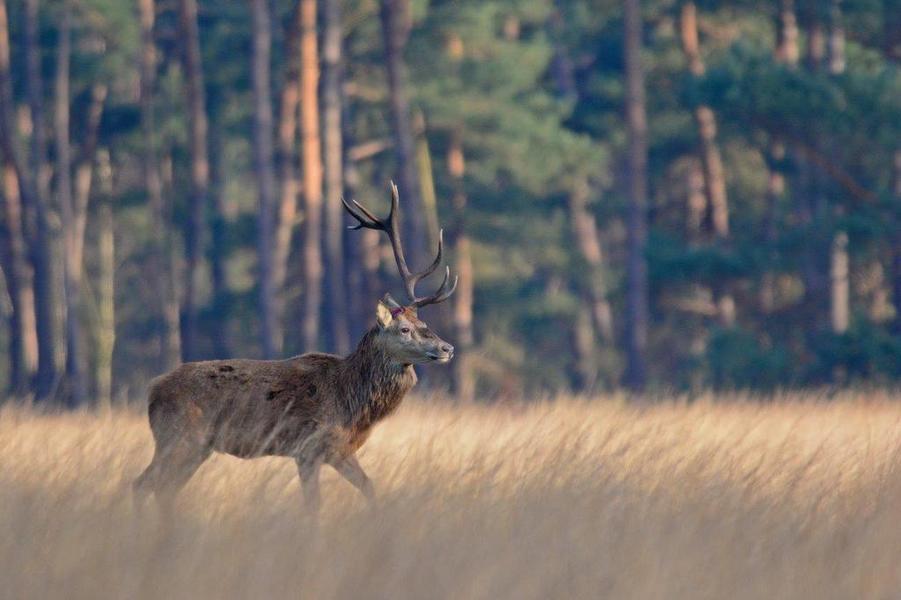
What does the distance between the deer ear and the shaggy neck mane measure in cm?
9

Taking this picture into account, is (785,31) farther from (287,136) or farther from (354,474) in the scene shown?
(354,474)

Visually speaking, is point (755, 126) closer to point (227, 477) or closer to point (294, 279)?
point (294, 279)

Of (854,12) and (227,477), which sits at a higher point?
(854,12)

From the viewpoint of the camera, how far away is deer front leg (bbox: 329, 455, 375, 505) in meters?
8.70

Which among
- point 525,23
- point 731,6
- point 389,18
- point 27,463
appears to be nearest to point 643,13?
point 731,6

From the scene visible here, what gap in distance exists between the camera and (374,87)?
125ft

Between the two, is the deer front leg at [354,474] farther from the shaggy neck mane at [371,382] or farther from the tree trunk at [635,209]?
the tree trunk at [635,209]

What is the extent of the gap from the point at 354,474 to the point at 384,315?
119cm

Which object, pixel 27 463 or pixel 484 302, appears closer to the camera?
pixel 27 463

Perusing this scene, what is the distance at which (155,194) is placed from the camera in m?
38.9

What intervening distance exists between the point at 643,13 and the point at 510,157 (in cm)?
405

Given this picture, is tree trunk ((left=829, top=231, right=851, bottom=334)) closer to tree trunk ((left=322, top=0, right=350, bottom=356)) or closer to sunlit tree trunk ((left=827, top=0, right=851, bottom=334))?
sunlit tree trunk ((left=827, top=0, right=851, bottom=334))

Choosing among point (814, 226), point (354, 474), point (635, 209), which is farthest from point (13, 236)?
point (354, 474)

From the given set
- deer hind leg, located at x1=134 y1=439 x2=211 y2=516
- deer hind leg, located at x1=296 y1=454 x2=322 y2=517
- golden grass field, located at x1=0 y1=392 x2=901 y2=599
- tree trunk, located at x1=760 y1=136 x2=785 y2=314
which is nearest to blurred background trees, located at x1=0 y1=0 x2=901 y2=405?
tree trunk, located at x1=760 y1=136 x2=785 y2=314
